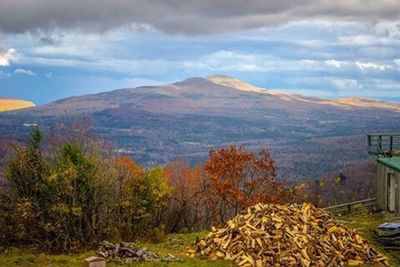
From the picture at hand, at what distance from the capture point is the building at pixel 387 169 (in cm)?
4594

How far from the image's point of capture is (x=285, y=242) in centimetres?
3136

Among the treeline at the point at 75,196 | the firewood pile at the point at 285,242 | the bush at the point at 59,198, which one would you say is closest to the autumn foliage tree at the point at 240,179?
the treeline at the point at 75,196

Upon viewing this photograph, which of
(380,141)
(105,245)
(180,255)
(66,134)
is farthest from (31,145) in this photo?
(380,141)

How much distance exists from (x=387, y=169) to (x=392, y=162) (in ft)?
2.73

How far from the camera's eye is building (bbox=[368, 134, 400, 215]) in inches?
1809

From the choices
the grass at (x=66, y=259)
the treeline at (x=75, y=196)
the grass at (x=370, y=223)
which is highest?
the treeline at (x=75, y=196)

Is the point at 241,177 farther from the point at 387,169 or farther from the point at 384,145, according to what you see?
the point at 387,169

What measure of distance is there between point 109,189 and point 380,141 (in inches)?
980

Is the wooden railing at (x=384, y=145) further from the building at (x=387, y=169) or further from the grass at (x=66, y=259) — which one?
the grass at (x=66, y=259)

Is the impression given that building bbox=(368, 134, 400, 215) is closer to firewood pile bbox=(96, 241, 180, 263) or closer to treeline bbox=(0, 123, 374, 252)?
treeline bbox=(0, 123, 374, 252)

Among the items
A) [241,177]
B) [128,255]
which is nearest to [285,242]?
[128,255]

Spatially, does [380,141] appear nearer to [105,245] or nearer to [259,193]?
[259,193]

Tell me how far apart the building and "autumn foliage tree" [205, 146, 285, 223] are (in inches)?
407

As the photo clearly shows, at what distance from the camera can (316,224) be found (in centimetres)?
3425
